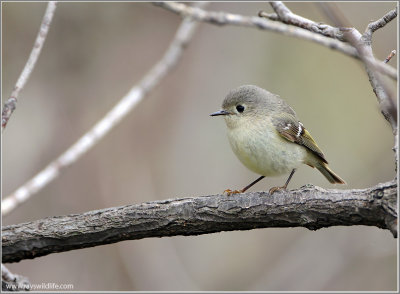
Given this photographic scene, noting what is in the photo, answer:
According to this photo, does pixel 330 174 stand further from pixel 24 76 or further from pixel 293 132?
pixel 24 76

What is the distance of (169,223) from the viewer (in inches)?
124

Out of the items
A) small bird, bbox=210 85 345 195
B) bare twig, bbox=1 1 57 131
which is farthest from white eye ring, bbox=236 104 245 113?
bare twig, bbox=1 1 57 131

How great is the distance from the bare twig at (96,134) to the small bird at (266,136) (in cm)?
116

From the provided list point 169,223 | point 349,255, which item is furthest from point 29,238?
point 349,255

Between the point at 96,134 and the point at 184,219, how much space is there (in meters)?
0.86

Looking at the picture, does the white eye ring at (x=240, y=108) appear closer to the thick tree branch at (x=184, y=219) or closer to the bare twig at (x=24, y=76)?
the thick tree branch at (x=184, y=219)

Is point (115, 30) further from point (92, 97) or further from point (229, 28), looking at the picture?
point (229, 28)

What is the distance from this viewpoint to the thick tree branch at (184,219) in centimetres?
292

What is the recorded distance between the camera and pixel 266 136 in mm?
4004

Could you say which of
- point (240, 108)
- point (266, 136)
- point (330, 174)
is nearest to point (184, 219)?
point (266, 136)

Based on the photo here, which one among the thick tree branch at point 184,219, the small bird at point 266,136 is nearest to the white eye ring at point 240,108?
the small bird at point 266,136

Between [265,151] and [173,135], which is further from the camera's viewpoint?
[173,135]

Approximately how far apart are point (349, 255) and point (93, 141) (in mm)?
3741

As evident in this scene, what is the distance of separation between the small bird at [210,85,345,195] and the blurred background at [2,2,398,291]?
1.77 m
